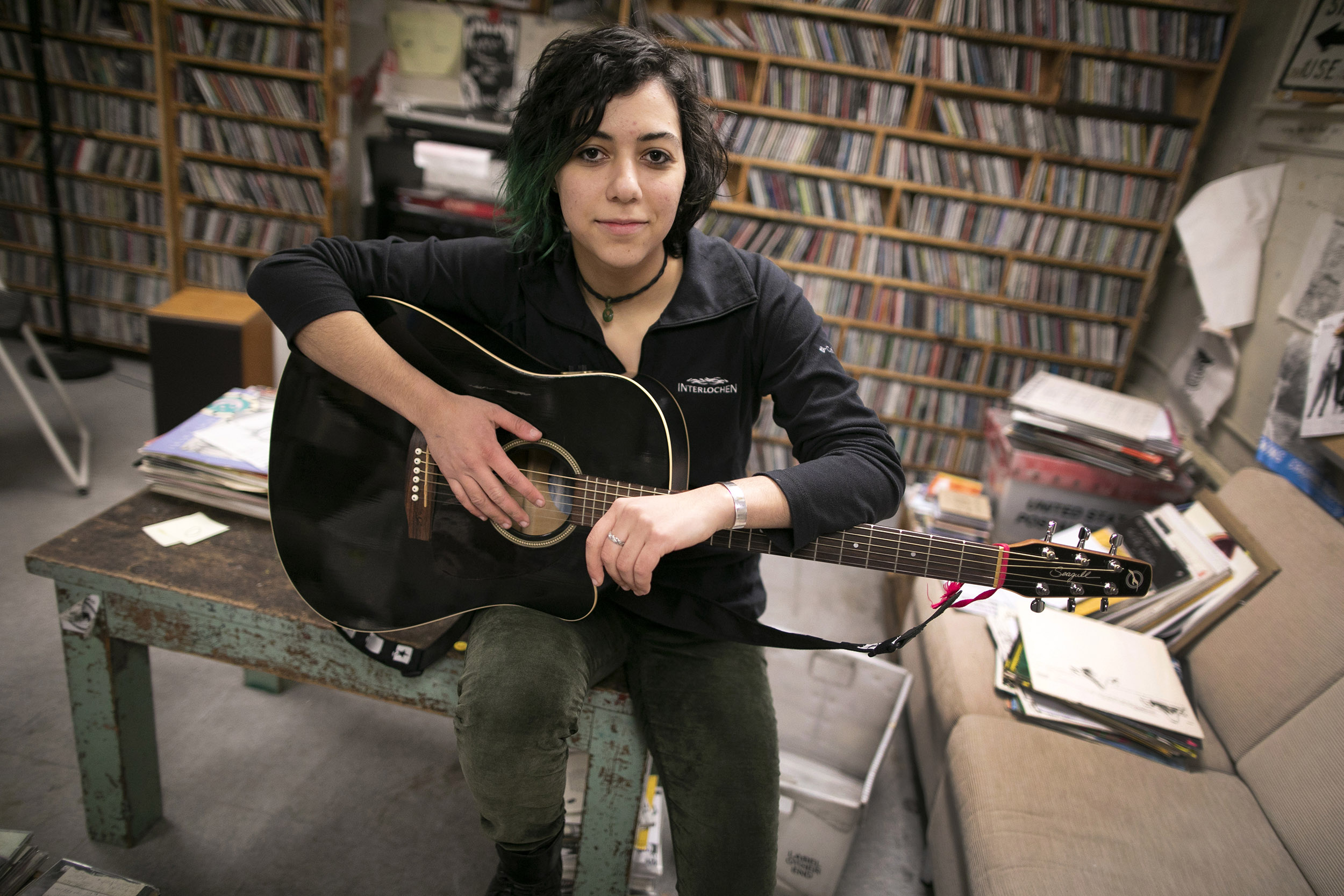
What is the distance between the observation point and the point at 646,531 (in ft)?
3.46

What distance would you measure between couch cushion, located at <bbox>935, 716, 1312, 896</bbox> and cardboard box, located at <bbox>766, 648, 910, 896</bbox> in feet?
0.63

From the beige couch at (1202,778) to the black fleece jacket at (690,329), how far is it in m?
0.59

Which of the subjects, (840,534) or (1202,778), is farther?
(1202,778)

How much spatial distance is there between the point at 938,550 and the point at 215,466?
139 centimetres

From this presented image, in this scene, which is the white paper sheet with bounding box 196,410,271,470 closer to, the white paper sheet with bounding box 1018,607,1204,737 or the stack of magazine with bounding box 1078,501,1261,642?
the white paper sheet with bounding box 1018,607,1204,737

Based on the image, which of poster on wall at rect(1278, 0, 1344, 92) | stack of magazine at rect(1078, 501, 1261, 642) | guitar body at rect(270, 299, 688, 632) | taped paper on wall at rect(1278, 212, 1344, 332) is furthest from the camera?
poster on wall at rect(1278, 0, 1344, 92)

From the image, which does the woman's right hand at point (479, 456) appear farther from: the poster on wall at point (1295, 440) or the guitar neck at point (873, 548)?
the poster on wall at point (1295, 440)

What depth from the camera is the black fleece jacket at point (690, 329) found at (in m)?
1.27

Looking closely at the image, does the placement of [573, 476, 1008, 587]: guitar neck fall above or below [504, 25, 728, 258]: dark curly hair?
below

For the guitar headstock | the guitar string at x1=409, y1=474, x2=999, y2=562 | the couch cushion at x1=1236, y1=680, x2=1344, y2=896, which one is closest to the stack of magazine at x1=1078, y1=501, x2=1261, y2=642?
the couch cushion at x1=1236, y1=680, x2=1344, y2=896

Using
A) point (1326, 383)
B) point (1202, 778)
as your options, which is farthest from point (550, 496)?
point (1326, 383)

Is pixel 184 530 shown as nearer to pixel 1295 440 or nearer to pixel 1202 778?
pixel 1202 778

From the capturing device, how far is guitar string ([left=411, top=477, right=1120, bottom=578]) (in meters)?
1.10

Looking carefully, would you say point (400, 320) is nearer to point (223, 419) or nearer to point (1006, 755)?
point (223, 419)
